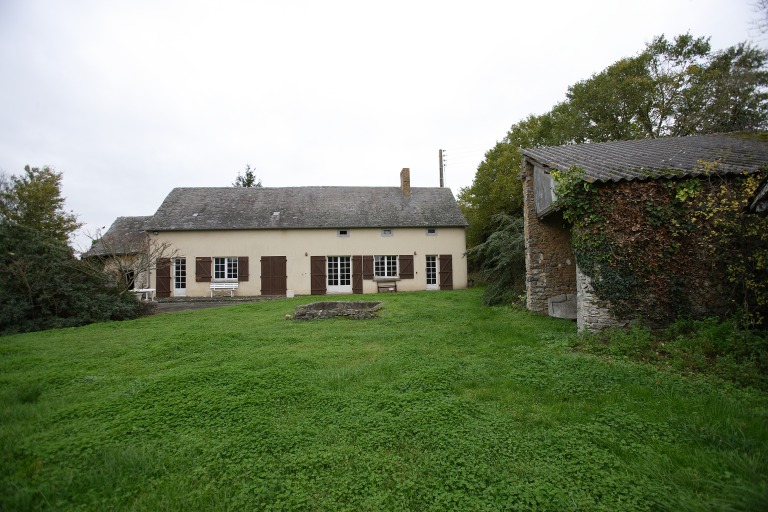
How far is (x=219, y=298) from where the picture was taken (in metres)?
17.8

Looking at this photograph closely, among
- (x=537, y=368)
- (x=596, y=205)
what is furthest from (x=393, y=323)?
(x=596, y=205)

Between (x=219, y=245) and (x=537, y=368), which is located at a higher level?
(x=219, y=245)

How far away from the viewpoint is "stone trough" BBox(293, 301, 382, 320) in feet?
32.8

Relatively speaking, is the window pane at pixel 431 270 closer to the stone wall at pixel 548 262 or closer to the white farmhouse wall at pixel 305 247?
the white farmhouse wall at pixel 305 247

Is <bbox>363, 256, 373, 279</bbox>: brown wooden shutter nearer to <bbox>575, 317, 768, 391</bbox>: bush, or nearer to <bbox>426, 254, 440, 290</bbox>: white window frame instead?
<bbox>426, 254, 440, 290</bbox>: white window frame

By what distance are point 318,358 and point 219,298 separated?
45.6 feet

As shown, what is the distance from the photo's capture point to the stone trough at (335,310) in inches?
394

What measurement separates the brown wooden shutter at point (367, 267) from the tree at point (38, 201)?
20.0m

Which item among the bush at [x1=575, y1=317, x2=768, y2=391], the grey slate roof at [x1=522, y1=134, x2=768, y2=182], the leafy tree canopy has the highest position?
the leafy tree canopy

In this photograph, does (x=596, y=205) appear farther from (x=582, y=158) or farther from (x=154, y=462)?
(x=154, y=462)

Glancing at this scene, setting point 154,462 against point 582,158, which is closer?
point 154,462

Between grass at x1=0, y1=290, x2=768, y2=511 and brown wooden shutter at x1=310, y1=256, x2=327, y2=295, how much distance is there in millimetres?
12657

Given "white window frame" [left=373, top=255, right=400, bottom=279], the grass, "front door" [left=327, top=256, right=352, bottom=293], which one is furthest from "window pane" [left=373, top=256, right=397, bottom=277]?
the grass

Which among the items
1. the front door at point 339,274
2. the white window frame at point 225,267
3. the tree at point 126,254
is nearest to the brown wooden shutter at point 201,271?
the white window frame at point 225,267
